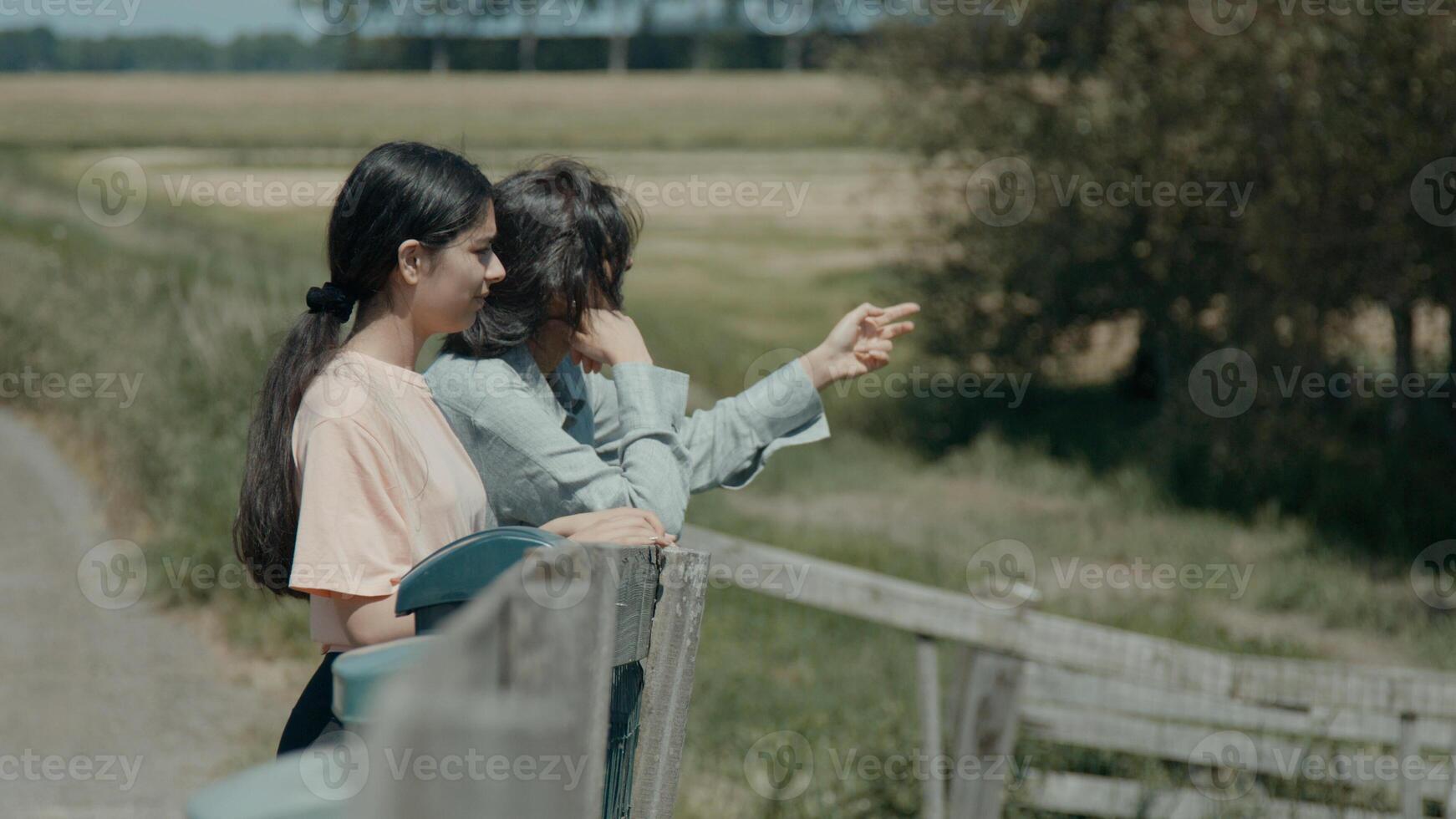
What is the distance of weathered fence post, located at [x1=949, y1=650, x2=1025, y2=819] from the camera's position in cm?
415

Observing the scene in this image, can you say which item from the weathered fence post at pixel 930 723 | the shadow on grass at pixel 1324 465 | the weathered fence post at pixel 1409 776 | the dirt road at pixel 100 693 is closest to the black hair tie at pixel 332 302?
the weathered fence post at pixel 930 723

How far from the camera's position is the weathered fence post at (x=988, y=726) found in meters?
4.15

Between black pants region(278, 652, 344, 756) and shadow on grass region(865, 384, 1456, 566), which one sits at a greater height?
black pants region(278, 652, 344, 756)

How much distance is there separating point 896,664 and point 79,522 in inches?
216

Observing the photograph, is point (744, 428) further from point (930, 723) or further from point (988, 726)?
point (930, 723)

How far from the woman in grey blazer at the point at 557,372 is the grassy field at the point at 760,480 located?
19.1 inches

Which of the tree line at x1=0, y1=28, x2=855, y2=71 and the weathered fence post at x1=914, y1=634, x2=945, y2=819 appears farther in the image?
the tree line at x1=0, y1=28, x2=855, y2=71

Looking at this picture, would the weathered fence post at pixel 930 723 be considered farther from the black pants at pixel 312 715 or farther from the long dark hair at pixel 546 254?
the black pants at pixel 312 715

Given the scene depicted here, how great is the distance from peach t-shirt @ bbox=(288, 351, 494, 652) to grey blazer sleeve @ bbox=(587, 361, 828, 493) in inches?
23.7

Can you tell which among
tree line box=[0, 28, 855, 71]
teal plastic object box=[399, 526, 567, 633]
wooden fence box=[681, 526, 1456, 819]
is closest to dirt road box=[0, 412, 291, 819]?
wooden fence box=[681, 526, 1456, 819]

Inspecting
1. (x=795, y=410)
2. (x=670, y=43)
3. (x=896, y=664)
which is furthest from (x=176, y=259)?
(x=670, y=43)

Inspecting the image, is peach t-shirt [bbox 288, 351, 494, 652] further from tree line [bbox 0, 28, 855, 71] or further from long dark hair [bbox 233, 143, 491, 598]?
tree line [bbox 0, 28, 855, 71]

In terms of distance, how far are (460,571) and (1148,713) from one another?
3567 millimetres

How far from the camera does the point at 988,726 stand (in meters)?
4.17
